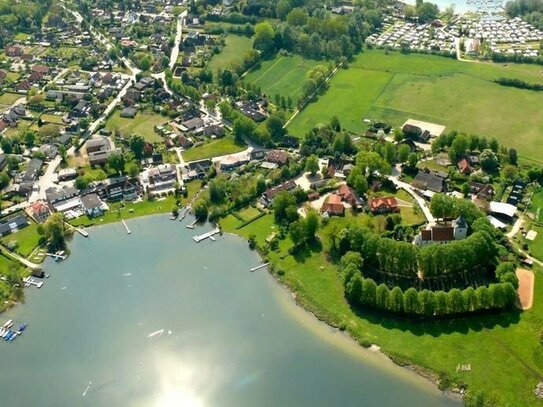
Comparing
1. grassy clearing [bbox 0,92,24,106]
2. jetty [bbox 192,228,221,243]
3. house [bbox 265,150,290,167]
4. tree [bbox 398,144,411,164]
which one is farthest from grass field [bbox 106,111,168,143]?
tree [bbox 398,144,411,164]

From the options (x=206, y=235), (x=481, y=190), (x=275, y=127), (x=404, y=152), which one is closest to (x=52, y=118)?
(x=275, y=127)

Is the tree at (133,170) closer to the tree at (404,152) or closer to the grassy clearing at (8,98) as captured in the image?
the grassy clearing at (8,98)

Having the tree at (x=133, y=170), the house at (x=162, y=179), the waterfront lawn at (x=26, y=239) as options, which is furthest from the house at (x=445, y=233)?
the waterfront lawn at (x=26, y=239)

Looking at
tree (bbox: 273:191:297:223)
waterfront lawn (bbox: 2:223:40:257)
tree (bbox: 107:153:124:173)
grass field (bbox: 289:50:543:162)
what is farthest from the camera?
grass field (bbox: 289:50:543:162)

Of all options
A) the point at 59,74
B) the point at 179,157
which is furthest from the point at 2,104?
the point at 179,157

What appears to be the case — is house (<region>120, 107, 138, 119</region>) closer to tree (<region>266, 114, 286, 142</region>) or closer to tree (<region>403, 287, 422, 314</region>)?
tree (<region>266, 114, 286, 142</region>)

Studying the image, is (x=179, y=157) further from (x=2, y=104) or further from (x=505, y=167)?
(x=505, y=167)
